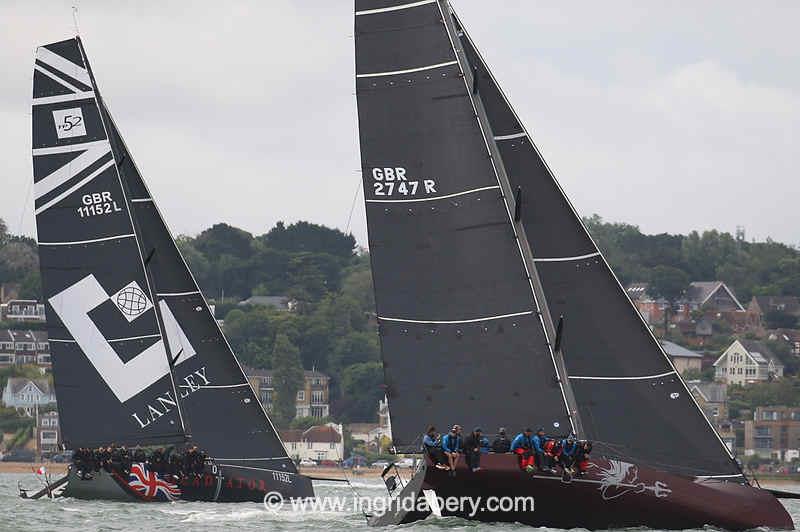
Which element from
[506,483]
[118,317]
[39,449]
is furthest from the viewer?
[39,449]

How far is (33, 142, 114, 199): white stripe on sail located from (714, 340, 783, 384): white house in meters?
103

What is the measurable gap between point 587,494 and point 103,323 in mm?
15017

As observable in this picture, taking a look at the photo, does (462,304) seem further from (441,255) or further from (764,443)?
A: (764,443)

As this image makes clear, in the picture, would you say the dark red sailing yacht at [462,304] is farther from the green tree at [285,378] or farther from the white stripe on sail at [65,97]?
the green tree at [285,378]

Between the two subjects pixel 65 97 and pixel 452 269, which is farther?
pixel 65 97

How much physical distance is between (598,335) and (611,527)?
3971 mm

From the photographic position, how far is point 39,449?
107062mm

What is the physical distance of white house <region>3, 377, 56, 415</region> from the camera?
4577 inches

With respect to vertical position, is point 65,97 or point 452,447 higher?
point 65,97

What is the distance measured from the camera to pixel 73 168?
38656mm

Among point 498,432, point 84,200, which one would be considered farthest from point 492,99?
point 84,200

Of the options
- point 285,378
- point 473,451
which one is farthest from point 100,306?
point 285,378

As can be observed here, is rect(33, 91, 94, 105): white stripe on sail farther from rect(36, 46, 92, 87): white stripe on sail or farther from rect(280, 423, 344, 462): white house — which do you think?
rect(280, 423, 344, 462): white house

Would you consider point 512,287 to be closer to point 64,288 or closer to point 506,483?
point 506,483
